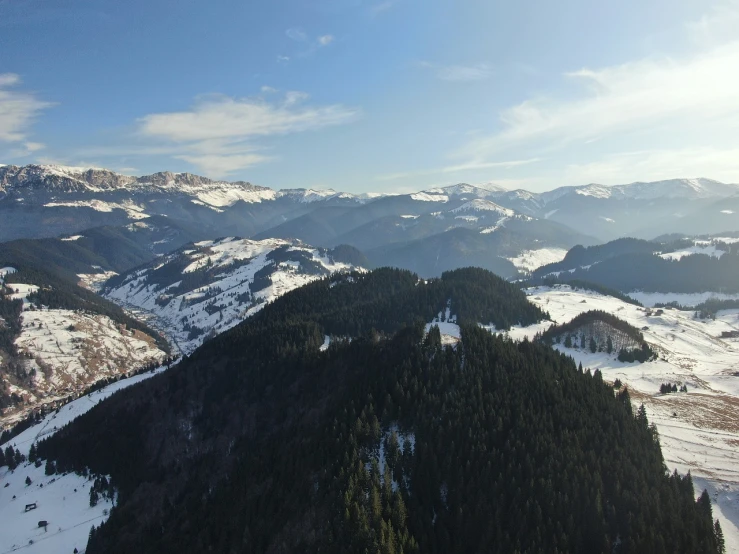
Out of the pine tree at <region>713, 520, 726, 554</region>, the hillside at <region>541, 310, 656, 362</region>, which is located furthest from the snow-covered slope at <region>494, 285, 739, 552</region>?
the hillside at <region>541, 310, 656, 362</region>

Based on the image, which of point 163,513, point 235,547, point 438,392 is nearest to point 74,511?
point 163,513

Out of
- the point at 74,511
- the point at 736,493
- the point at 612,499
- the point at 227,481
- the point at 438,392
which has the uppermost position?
the point at 438,392

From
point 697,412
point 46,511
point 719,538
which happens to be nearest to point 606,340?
point 697,412

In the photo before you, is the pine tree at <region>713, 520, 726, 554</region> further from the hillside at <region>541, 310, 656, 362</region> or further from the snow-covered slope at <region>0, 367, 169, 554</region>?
the snow-covered slope at <region>0, 367, 169, 554</region>

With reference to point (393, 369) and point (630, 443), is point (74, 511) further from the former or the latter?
point (630, 443)

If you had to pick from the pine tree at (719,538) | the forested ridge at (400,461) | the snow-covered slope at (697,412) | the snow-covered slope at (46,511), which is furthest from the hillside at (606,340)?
the snow-covered slope at (46,511)

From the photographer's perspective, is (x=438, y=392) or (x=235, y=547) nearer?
(x=235, y=547)
